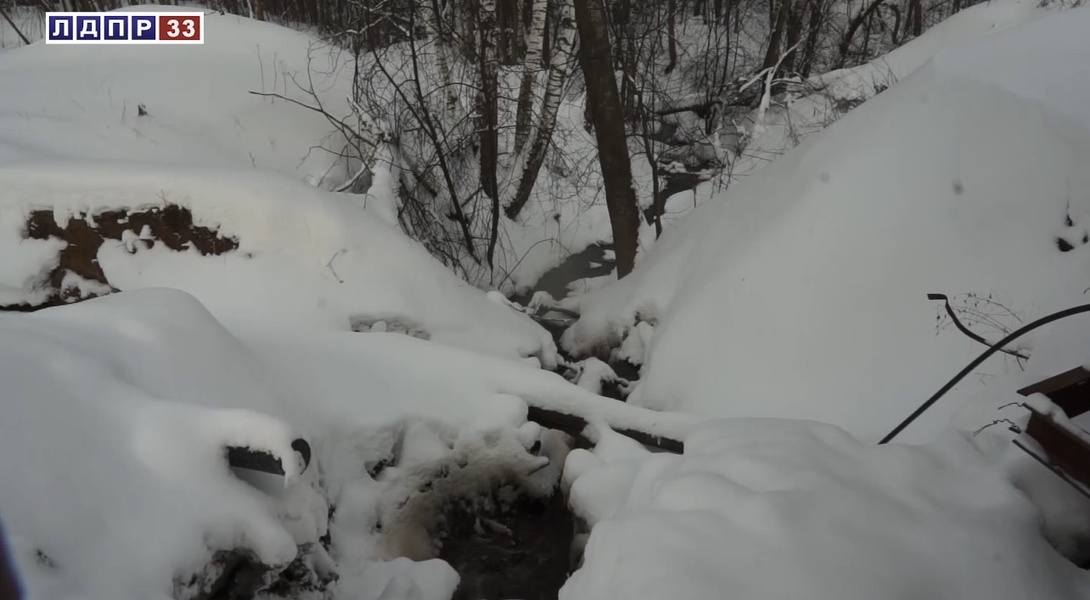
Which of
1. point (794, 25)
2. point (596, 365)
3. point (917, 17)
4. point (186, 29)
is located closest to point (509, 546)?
point (596, 365)

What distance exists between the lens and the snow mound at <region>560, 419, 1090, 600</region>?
1689 mm

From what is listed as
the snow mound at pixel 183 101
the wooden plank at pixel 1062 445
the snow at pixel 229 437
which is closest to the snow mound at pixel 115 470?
the snow at pixel 229 437

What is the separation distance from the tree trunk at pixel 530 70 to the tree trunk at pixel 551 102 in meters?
0.18

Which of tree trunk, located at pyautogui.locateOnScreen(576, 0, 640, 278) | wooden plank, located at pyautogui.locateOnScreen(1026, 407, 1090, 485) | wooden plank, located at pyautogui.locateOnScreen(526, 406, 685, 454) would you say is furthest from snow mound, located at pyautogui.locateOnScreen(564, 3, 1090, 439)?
tree trunk, located at pyautogui.locateOnScreen(576, 0, 640, 278)

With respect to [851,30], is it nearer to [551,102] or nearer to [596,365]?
[551,102]

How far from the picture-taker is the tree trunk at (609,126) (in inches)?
209

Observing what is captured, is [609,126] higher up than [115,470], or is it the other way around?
[609,126]

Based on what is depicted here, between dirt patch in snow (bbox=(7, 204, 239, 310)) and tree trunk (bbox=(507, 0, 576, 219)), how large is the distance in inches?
141

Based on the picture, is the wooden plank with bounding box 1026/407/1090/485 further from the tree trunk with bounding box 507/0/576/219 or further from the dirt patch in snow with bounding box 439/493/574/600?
the tree trunk with bounding box 507/0/576/219

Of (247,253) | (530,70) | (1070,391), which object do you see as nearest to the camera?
(1070,391)

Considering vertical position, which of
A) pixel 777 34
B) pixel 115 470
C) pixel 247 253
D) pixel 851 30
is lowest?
pixel 115 470

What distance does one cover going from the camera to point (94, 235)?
4625 mm

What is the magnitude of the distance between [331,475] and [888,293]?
308 centimetres

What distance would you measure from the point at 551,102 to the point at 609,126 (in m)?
1.51
